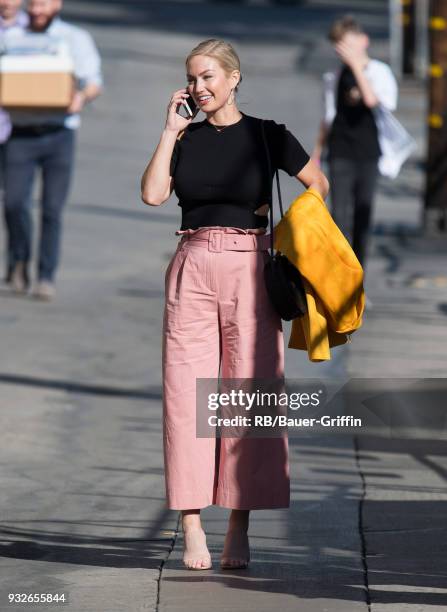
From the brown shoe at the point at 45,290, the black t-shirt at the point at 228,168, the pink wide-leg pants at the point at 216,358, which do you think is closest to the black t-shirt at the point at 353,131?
the brown shoe at the point at 45,290

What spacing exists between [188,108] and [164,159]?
201mm

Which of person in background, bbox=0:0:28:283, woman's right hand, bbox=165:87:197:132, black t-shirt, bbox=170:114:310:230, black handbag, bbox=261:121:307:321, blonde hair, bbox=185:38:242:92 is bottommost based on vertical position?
person in background, bbox=0:0:28:283

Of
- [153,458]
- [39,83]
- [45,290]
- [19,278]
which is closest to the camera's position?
[153,458]

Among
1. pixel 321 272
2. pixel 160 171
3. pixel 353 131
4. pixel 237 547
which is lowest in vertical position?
pixel 353 131

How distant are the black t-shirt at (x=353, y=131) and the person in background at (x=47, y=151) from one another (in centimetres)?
165

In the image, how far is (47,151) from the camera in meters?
11.2

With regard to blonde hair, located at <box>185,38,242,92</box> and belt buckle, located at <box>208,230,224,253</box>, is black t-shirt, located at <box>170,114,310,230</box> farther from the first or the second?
blonde hair, located at <box>185,38,242,92</box>

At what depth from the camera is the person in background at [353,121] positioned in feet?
36.1

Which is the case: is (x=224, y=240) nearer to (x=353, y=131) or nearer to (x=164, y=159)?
(x=164, y=159)

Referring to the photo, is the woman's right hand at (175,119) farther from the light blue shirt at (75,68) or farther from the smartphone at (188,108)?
the light blue shirt at (75,68)

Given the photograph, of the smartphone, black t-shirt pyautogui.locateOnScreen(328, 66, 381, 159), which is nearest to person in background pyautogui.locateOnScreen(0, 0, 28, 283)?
black t-shirt pyautogui.locateOnScreen(328, 66, 381, 159)

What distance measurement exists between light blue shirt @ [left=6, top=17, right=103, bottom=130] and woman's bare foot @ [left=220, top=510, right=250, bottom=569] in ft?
19.5

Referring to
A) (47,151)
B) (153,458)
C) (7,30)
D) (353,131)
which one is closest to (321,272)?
(153,458)

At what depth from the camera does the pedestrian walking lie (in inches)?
220
